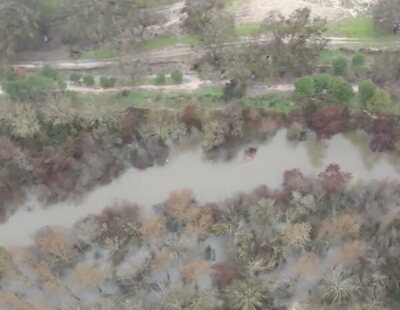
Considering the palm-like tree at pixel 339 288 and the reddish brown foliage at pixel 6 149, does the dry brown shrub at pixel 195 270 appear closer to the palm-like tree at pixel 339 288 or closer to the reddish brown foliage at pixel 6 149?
the palm-like tree at pixel 339 288

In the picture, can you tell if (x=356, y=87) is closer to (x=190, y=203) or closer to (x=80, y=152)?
(x=190, y=203)

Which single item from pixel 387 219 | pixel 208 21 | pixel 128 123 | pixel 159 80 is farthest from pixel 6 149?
pixel 387 219

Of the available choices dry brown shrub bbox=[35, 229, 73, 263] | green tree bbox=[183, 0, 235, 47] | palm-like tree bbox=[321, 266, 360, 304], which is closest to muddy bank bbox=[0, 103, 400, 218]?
dry brown shrub bbox=[35, 229, 73, 263]

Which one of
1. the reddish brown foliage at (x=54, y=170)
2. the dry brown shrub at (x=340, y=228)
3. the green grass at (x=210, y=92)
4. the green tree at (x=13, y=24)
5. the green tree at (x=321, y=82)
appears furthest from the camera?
the green grass at (x=210, y=92)

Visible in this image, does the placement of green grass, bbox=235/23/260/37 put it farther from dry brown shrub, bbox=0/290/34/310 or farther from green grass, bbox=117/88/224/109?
dry brown shrub, bbox=0/290/34/310

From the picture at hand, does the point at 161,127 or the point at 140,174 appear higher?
the point at 161,127

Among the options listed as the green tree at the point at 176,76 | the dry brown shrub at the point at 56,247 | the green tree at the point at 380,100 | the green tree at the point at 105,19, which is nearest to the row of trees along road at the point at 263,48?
the green tree at the point at 176,76

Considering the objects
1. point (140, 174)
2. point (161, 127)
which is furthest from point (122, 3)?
point (140, 174)

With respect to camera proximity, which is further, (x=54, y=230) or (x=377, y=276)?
(x=54, y=230)
